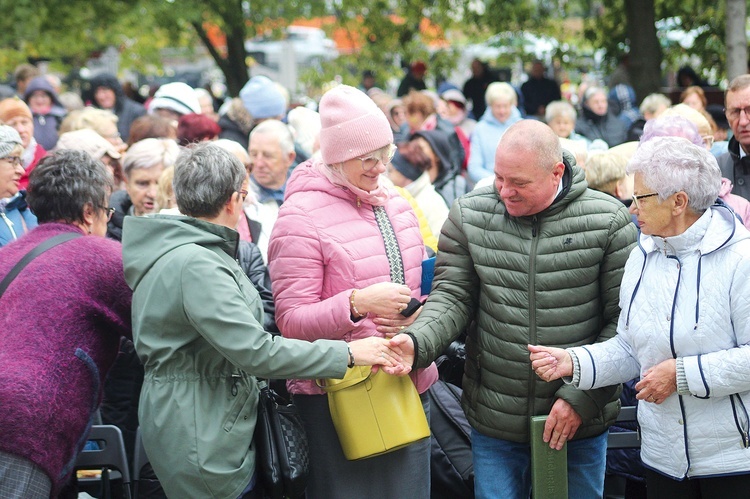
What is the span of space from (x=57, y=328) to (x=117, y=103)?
8803 mm

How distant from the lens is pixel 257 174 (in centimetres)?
604

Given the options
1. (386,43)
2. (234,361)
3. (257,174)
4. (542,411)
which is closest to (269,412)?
(234,361)

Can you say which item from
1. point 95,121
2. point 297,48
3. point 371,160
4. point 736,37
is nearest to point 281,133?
point 95,121

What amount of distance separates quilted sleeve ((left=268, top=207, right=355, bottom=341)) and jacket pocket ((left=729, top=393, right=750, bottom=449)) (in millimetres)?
1392

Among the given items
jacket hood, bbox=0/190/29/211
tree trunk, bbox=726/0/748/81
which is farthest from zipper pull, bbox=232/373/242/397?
tree trunk, bbox=726/0/748/81

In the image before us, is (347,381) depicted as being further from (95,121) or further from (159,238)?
(95,121)

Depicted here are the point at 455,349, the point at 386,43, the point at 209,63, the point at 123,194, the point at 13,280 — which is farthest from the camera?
the point at 209,63

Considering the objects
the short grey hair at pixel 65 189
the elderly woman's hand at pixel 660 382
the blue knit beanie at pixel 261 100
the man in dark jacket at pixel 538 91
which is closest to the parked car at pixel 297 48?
the man in dark jacket at pixel 538 91

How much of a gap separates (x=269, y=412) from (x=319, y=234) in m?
0.71

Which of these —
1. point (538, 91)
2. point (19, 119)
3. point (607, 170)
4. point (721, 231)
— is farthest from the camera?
point (538, 91)

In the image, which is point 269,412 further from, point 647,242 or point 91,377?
point 647,242

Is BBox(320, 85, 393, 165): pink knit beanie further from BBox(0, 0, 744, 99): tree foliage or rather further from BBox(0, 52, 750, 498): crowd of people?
BBox(0, 0, 744, 99): tree foliage

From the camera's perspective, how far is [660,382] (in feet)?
10.3

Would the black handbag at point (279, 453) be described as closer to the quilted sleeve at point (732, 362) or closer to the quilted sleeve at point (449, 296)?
the quilted sleeve at point (449, 296)
